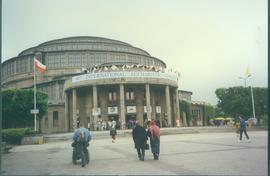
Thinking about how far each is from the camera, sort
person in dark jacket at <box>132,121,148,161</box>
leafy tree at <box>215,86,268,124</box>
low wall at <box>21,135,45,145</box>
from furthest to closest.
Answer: leafy tree at <box>215,86,268,124</box>, low wall at <box>21,135,45,145</box>, person in dark jacket at <box>132,121,148,161</box>

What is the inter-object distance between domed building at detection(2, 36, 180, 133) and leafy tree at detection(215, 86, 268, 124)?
12614 millimetres

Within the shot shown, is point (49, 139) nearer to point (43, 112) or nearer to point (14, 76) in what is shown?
point (43, 112)

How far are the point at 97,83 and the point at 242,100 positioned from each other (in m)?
28.9

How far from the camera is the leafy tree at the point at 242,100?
6638 cm

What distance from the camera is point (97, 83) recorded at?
52594mm

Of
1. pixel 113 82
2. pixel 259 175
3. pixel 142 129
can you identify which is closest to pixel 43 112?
pixel 113 82

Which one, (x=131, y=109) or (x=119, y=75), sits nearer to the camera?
(x=119, y=75)

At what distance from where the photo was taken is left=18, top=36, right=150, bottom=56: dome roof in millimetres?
76812

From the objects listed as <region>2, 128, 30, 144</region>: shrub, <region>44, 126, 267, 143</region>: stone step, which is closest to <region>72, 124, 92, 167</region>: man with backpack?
<region>2, 128, 30, 144</region>: shrub

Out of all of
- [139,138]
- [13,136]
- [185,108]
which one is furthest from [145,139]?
[185,108]

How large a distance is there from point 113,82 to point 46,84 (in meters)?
25.8

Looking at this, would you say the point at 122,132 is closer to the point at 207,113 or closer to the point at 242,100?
the point at 242,100

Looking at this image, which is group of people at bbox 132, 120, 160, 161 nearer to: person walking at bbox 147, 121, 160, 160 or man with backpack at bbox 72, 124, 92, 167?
person walking at bbox 147, 121, 160, 160

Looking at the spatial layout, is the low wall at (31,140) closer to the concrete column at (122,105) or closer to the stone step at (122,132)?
the stone step at (122,132)
